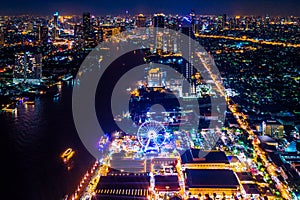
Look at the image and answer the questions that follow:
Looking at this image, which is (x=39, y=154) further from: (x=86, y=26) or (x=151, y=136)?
(x=86, y=26)

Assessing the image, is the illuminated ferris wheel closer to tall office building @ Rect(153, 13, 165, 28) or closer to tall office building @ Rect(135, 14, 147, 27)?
tall office building @ Rect(153, 13, 165, 28)

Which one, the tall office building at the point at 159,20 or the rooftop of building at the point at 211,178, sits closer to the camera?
the rooftop of building at the point at 211,178

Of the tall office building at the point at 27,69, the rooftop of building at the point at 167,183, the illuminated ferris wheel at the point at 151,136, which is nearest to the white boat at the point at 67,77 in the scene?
the tall office building at the point at 27,69

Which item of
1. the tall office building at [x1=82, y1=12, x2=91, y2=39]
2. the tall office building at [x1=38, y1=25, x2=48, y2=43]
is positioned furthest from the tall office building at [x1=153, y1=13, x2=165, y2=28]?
the tall office building at [x1=38, y1=25, x2=48, y2=43]

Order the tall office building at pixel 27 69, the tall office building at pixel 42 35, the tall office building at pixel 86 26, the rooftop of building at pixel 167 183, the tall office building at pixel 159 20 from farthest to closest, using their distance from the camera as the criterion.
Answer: the tall office building at pixel 42 35 < the tall office building at pixel 86 26 < the tall office building at pixel 159 20 < the tall office building at pixel 27 69 < the rooftop of building at pixel 167 183

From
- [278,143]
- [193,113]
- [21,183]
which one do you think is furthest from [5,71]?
[278,143]

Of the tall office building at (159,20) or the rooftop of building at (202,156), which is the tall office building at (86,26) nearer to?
the tall office building at (159,20)

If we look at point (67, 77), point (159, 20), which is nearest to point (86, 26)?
point (159, 20)
